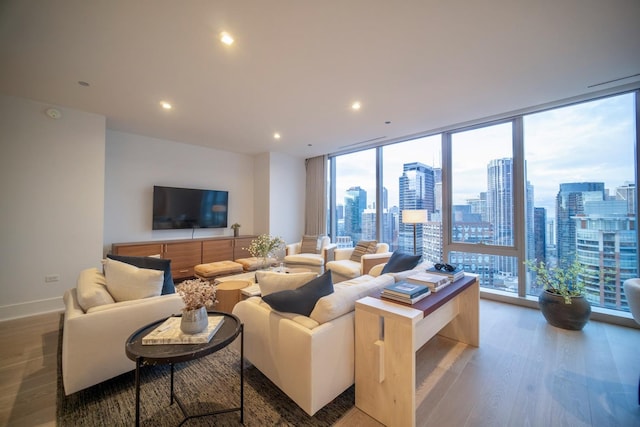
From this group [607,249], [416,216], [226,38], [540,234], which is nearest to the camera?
[226,38]

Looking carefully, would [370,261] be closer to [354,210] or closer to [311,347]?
[354,210]

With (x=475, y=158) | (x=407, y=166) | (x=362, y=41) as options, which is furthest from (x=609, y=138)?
(x=362, y=41)

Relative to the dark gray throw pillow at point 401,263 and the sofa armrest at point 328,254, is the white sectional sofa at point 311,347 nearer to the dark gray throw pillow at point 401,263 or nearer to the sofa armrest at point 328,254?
the dark gray throw pillow at point 401,263

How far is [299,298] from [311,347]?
0.32 meters

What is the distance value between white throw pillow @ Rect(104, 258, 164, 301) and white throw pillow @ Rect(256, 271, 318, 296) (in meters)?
0.95

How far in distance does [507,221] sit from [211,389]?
4290 millimetres

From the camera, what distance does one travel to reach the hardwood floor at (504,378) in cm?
160

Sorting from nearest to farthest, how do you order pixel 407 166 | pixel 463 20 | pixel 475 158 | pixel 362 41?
1. pixel 463 20
2. pixel 362 41
3. pixel 475 158
4. pixel 407 166

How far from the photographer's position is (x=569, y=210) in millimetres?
3297

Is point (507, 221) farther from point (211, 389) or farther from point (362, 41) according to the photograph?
point (211, 389)

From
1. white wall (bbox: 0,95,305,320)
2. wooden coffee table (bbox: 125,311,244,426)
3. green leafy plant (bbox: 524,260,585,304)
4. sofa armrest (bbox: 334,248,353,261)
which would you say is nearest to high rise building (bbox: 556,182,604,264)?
green leafy plant (bbox: 524,260,585,304)

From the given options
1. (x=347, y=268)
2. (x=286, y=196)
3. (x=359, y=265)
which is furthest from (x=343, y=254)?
(x=286, y=196)

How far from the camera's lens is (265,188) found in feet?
19.2

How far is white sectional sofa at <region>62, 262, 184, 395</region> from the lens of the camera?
64.7 inches
